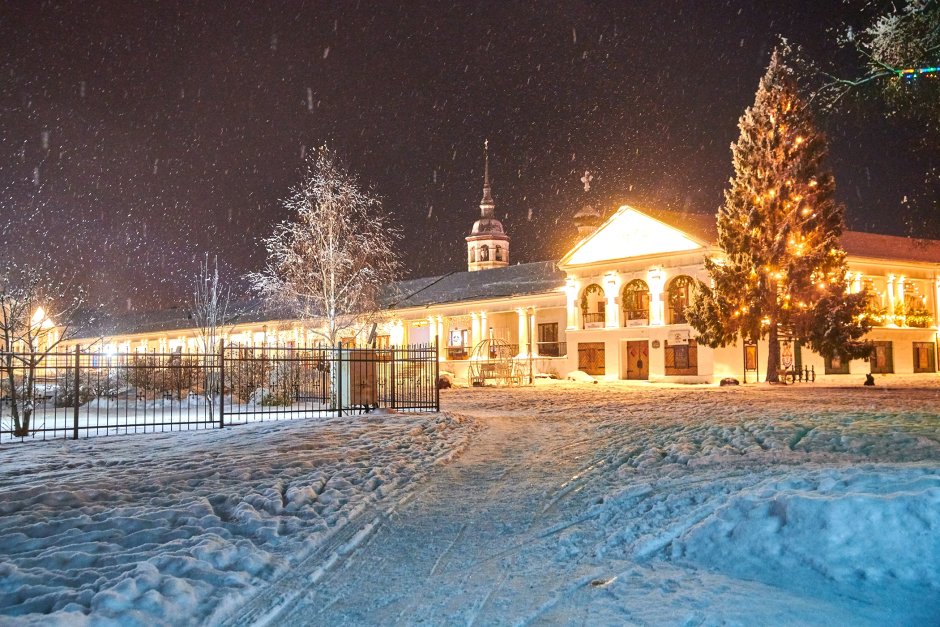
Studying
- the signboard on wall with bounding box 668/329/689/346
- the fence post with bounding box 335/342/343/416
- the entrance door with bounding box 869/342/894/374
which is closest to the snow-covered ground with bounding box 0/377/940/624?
the fence post with bounding box 335/342/343/416

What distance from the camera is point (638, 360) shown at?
39.9m

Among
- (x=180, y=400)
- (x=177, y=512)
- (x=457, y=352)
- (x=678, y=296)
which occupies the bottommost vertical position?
(x=177, y=512)

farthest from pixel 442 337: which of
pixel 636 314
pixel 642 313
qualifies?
pixel 642 313

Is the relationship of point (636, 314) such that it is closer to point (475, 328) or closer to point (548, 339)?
point (548, 339)

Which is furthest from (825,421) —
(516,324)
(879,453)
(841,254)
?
(516,324)

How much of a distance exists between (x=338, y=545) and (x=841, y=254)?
1239 inches

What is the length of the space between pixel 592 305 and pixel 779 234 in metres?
13.7

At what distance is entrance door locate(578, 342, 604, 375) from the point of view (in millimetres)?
41188

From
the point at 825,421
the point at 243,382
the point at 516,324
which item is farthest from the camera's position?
the point at 516,324

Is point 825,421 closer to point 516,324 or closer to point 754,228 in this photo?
point 754,228

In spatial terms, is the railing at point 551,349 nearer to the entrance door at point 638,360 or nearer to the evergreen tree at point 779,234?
the entrance door at point 638,360

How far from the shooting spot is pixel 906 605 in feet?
16.1

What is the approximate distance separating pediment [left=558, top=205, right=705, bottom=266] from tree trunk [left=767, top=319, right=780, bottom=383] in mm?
6273

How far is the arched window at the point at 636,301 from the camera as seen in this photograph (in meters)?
39.8
